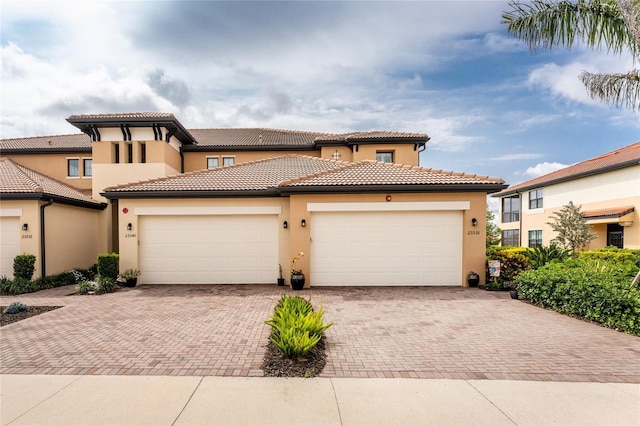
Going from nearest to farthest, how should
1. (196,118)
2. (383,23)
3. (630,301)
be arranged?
(630,301), (383,23), (196,118)

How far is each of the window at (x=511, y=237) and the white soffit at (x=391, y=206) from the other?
19545 millimetres

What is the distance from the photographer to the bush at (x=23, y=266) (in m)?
10.9

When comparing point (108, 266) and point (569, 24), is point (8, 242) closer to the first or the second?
point (108, 266)

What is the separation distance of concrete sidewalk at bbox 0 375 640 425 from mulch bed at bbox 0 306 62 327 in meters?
3.92

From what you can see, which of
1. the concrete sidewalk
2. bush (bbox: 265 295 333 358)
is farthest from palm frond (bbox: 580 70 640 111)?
bush (bbox: 265 295 333 358)

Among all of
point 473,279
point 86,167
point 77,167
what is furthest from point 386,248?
point 77,167

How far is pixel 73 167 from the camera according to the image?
1847 cm

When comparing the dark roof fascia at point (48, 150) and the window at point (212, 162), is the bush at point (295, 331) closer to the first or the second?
the window at point (212, 162)

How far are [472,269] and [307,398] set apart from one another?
8842 mm

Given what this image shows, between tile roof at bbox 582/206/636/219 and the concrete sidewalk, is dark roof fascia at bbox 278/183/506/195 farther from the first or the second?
tile roof at bbox 582/206/636/219

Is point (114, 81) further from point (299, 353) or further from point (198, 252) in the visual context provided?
point (299, 353)

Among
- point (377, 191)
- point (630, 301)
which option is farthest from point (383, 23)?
point (630, 301)

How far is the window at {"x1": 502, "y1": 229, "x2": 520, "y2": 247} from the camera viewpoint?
85.6 ft

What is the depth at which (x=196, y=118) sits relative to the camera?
78.3 feet
